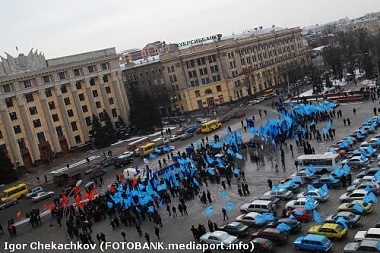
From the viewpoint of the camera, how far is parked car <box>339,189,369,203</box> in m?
23.0

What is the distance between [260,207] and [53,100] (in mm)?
44301

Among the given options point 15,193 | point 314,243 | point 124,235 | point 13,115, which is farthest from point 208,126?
point 314,243

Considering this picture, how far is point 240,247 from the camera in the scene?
20.7m

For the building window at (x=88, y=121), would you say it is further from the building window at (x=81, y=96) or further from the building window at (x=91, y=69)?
the building window at (x=91, y=69)

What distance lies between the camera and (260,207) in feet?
80.2

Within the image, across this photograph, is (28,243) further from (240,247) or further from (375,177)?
(375,177)

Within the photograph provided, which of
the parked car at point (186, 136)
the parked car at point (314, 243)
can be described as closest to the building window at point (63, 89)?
the parked car at point (186, 136)

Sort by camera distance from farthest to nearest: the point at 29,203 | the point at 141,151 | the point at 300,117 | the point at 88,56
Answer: the point at 88,56
the point at 141,151
the point at 300,117
the point at 29,203

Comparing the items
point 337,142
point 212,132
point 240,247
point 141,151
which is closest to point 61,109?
point 141,151

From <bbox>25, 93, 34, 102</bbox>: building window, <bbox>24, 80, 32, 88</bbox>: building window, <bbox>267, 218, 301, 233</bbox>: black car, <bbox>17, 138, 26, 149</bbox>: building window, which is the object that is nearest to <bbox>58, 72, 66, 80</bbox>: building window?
<bbox>24, 80, 32, 88</bbox>: building window

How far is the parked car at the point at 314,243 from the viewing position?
1866cm

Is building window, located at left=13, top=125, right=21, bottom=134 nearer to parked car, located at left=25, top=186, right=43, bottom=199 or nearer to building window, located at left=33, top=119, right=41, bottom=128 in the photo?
building window, located at left=33, top=119, right=41, bottom=128

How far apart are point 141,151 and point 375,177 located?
1197 inches

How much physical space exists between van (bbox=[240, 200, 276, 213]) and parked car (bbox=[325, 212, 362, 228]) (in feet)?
12.8
